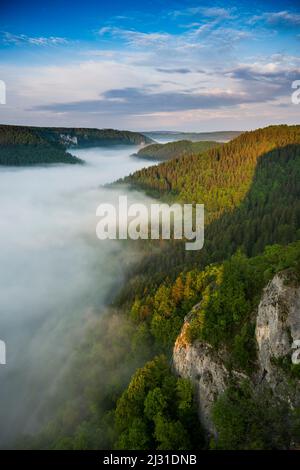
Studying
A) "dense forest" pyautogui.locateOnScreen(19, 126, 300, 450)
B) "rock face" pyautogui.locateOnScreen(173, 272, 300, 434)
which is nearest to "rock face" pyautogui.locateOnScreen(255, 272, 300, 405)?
"rock face" pyautogui.locateOnScreen(173, 272, 300, 434)

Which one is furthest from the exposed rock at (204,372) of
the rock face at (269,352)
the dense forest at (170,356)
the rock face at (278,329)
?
the rock face at (278,329)

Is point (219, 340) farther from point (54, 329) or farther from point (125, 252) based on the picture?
point (125, 252)

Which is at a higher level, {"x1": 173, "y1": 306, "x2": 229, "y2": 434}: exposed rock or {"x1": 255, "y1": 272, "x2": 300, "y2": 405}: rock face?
{"x1": 255, "y1": 272, "x2": 300, "y2": 405}: rock face

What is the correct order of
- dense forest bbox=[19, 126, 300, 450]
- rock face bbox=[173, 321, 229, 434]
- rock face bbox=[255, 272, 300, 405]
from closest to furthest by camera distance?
1. dense forest bbox=[19, 126, 300, 450]
2. rock face bbox=[255, 272, 300, 405]
3. rock face bbox=[173, 321, 229, 434]

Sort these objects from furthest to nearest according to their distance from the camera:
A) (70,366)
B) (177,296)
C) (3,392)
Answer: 1. (3,392)
2. (70,366)
3. (177,296)

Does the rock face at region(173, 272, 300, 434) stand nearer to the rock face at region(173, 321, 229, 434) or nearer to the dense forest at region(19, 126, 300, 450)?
the rock face at region(173, 321, 229, 434)

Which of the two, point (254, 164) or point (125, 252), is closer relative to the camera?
point (125, 252)
